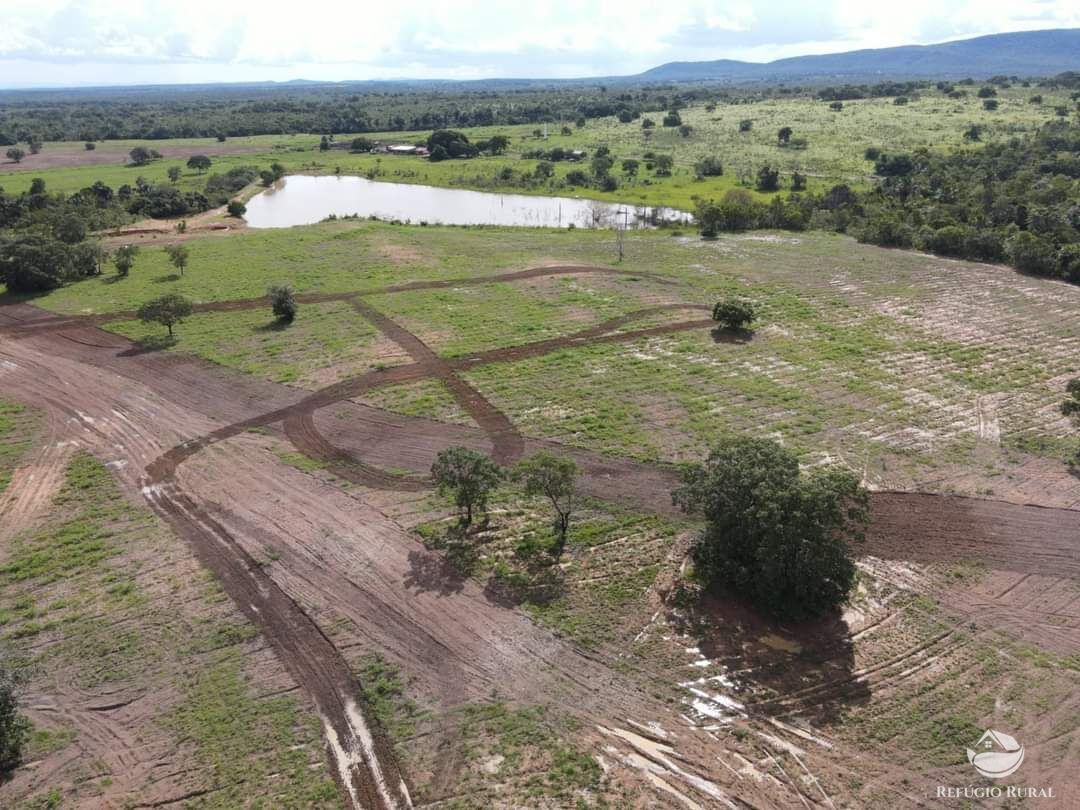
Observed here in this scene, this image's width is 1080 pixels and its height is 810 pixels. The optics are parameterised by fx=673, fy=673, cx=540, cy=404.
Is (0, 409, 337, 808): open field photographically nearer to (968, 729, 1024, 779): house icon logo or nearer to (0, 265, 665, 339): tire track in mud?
(968, 729, 1024, 779): house icon logo

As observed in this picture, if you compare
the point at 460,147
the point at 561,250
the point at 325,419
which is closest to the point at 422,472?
the point at 325,419

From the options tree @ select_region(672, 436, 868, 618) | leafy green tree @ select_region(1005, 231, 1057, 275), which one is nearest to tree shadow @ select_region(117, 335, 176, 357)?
tree @ select_region(672, 436, 868, 618)

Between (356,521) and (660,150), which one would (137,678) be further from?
(660,150)

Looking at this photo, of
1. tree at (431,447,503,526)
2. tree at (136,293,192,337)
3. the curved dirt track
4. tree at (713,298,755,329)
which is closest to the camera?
the curved dirt track

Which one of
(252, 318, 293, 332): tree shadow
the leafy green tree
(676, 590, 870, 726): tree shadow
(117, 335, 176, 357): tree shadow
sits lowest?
(676, 590, 870, 726): tree shadow

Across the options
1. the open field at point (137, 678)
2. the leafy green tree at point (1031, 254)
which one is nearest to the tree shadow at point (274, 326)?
the open field at point (137, 678)

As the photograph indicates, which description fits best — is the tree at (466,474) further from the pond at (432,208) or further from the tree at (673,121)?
the tree at (673,121)
